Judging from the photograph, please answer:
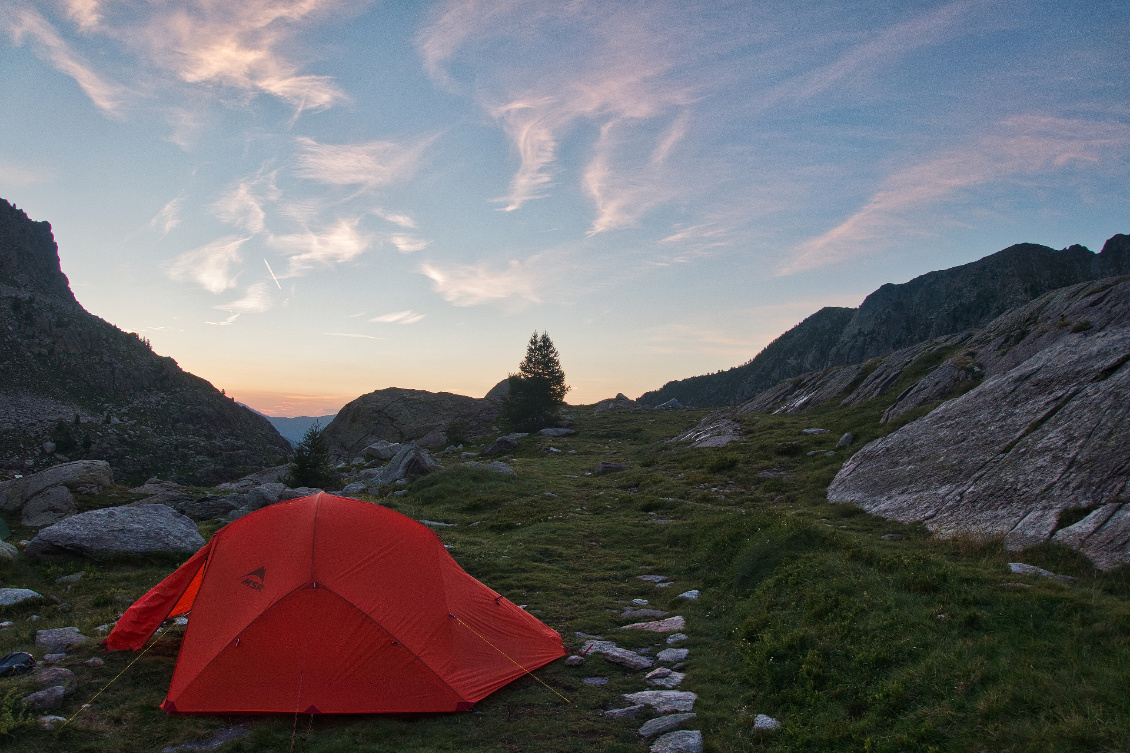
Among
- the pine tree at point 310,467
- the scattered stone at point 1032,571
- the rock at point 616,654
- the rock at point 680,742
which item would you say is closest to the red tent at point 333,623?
the rock at point 616,654

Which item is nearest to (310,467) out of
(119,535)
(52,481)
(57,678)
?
(52,481)

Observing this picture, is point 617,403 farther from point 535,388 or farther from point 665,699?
point 665,699

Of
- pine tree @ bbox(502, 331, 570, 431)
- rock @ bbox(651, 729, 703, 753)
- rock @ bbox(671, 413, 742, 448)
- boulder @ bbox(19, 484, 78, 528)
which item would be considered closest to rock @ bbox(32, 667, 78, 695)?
rock @ bbox(651, 729, 703, 753)

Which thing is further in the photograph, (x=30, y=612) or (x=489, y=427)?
(x=489, y=427)

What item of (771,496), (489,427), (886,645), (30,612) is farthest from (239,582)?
(489,427)

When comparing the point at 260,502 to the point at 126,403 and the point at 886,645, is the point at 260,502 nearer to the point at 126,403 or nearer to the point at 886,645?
the point at 886,645

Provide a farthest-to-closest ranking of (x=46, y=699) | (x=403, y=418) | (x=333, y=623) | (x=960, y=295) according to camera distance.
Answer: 1. (x=960, y=295)
2. (x=403, y=418)
3. (x=333, y=623)
4. (x=46, y=699)

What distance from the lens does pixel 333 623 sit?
9242mm

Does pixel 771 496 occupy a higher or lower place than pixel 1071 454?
lower

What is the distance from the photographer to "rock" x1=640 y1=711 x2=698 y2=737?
779cm

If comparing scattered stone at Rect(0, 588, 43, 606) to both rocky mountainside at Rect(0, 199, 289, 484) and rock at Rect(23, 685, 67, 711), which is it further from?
rocky mountainside at Rect(0, 199, 289, 484)

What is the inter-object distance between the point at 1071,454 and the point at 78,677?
19106mm

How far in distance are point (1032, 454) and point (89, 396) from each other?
142997 millimetres

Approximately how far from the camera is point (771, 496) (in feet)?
73.7
